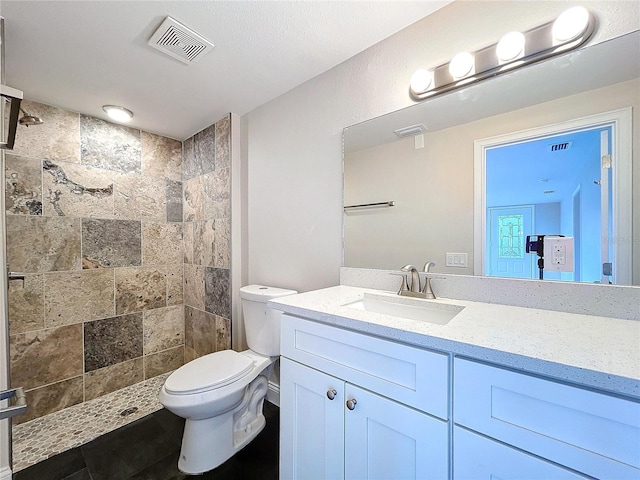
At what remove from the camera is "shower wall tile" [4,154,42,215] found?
5.80 feet

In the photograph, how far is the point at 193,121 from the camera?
225 cm

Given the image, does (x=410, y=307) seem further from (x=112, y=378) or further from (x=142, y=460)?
(x=112, y=378)

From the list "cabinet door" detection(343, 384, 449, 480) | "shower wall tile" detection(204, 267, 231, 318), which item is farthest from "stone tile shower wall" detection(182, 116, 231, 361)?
"cabinet door" detection(343, 384, 449, 480)

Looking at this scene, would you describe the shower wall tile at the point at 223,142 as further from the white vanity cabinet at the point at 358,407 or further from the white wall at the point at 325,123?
the white vanity cabinet at the point at 358,407

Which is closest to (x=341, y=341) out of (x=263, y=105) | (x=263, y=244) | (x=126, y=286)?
(x=263, y=244)

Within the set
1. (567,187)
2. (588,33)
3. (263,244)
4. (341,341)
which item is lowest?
(341,341)

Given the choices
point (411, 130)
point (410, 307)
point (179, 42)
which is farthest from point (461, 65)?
point (179, 42)

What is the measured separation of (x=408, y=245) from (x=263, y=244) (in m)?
1.12

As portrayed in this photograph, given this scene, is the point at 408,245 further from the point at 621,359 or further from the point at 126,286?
the point at 126,286

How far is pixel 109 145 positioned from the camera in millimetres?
2201

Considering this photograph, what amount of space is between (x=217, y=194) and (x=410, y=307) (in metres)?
1.77

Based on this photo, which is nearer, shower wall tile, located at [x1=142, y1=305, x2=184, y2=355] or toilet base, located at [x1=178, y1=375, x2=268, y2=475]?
toilet base, located at [x1=178, y1=375, x2=268, y2=475]

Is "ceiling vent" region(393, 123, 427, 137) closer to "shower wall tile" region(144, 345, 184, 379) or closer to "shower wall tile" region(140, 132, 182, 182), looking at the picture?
"shower wall tile" region(140, 132, 182, 182)

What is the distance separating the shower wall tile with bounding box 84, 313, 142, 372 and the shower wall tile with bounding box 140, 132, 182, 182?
1.27m
